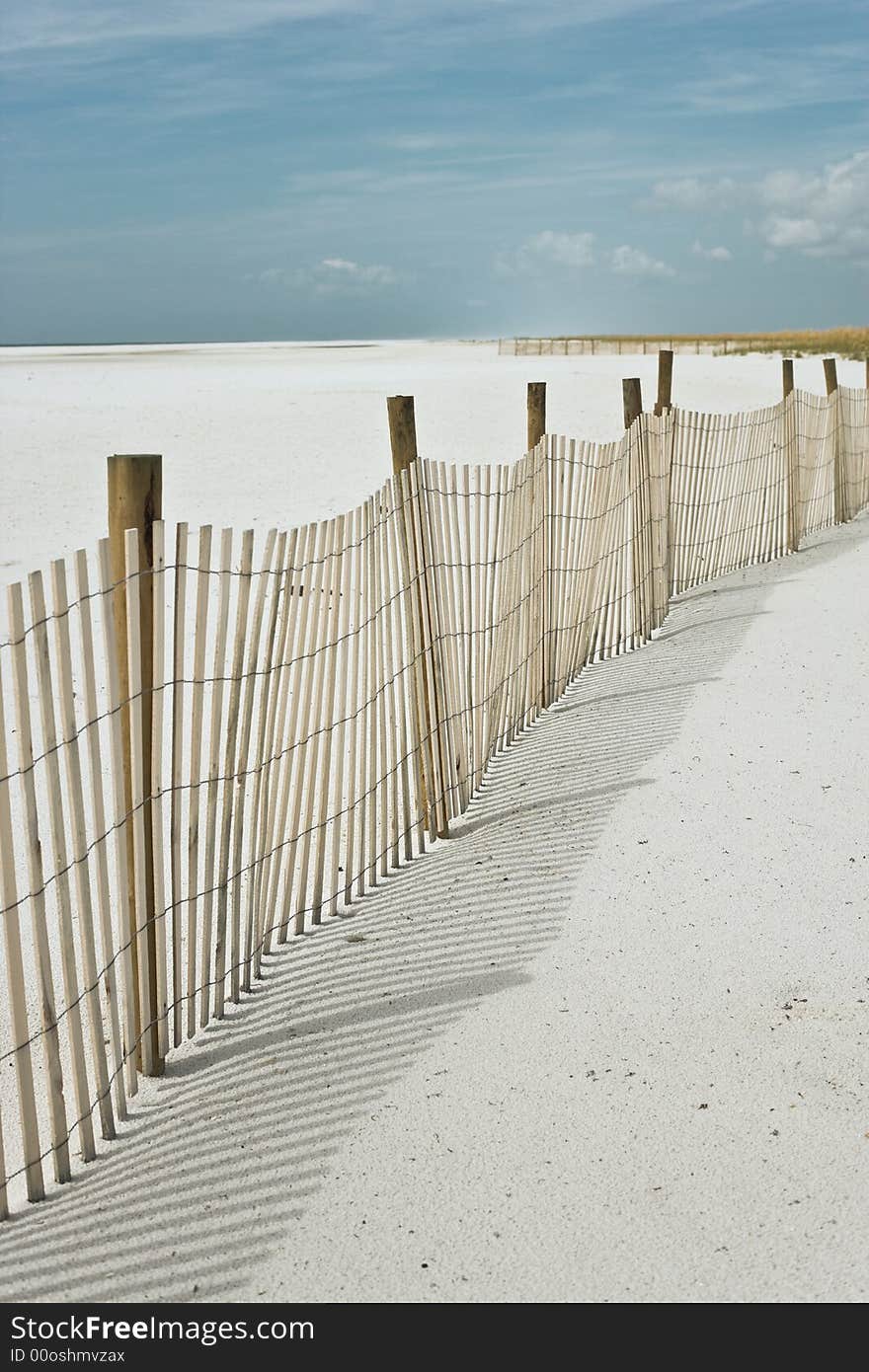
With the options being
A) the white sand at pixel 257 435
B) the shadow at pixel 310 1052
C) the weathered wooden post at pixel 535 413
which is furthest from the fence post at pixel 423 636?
the white sand at pixel 257 435

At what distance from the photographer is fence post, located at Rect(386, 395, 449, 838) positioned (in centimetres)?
491

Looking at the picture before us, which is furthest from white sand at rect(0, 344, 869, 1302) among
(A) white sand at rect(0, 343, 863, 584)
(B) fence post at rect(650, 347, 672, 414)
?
(A) white sand at rect(0, 343, 863, 584)

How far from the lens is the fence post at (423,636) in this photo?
4.91 m

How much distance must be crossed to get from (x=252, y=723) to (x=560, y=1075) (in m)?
1.24

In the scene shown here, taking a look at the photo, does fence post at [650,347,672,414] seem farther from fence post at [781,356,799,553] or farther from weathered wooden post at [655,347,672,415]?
fence post at [781,356,799,553]

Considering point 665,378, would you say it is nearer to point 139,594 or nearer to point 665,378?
point 665,378

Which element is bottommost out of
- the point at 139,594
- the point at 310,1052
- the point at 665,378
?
the point at 310,1052

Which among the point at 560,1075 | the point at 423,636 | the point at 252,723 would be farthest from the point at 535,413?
the point at 560,1075

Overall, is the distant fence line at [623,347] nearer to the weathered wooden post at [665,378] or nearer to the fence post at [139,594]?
the weathered wooden post at [665,378]

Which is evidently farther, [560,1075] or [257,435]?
[257,435]

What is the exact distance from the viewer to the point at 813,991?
11.6ft

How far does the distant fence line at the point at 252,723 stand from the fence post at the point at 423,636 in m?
0.01

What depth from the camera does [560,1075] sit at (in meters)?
3.20

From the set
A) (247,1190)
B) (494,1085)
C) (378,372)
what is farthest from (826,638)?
(378,372)
